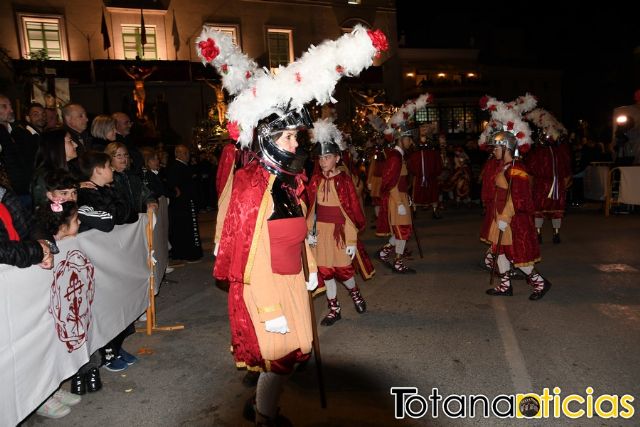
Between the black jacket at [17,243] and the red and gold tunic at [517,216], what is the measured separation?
16.3ft

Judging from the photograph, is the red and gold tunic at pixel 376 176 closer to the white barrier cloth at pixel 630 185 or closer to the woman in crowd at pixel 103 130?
the woman in crowd at pixel 103 130

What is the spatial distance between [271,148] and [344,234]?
253cm

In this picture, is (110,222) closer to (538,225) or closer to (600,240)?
(538,225)

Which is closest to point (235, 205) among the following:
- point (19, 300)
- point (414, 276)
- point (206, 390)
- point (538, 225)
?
point (19, 300)

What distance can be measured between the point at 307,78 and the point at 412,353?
2.87 m

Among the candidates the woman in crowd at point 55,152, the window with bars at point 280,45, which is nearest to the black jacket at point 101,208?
the woman in crowd at point 55,152

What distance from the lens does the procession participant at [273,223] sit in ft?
9.41

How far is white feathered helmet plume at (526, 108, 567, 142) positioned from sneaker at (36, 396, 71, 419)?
30.3ft

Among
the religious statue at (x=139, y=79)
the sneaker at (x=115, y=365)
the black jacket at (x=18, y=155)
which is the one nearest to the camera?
the sneaker at (x=115, y=365)

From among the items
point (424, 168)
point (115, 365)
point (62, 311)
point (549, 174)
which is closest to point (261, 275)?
point (62, 311)

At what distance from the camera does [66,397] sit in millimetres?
3816

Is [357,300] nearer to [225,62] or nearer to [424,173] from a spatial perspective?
[225,62]

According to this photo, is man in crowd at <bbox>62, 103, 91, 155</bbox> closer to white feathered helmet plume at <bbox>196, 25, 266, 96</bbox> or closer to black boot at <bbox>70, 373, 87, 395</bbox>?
white feathered helmet plume at <bbox>196, 25, 266, 96</bbox>

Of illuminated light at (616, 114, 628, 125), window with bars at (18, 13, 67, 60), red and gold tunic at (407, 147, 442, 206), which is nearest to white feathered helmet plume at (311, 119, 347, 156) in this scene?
red and gold tunic at (407, 147, 442, 206)
